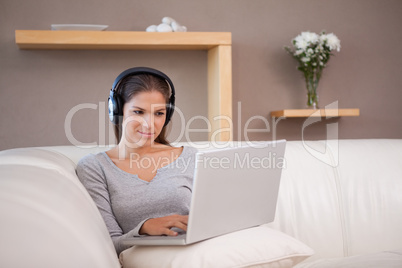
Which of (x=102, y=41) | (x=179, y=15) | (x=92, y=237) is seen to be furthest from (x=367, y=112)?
(x=92, y=237)

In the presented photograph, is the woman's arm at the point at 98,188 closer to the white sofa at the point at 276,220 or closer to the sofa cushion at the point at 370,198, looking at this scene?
the white sofa at the point at 276,220

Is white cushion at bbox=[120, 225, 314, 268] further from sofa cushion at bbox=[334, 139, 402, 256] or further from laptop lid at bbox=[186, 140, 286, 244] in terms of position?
sofa cushion at bbox=[334, 139, 402, 256]

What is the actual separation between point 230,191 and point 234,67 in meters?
2.63

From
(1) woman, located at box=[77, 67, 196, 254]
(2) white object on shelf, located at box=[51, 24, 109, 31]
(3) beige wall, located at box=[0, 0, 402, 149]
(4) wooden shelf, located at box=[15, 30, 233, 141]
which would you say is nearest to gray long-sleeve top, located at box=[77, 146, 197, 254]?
(1) woman, located at box=[77, 67, 196, 254]

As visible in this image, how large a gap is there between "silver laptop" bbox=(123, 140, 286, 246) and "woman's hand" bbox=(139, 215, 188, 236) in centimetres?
3

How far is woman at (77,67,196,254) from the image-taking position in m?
1.61

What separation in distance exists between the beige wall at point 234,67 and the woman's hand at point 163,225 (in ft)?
7.49

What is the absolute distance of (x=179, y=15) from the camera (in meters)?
3.68

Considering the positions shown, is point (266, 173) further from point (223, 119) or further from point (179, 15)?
point (179, 15)

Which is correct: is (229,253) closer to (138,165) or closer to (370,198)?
(138,165)

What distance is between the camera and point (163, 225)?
52.7 inches

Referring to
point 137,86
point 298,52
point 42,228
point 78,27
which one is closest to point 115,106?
point 137,86

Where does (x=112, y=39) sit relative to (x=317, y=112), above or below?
above

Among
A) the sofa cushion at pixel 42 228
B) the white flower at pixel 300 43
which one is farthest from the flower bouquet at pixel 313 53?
the sofa cushion at pixel 42 228
